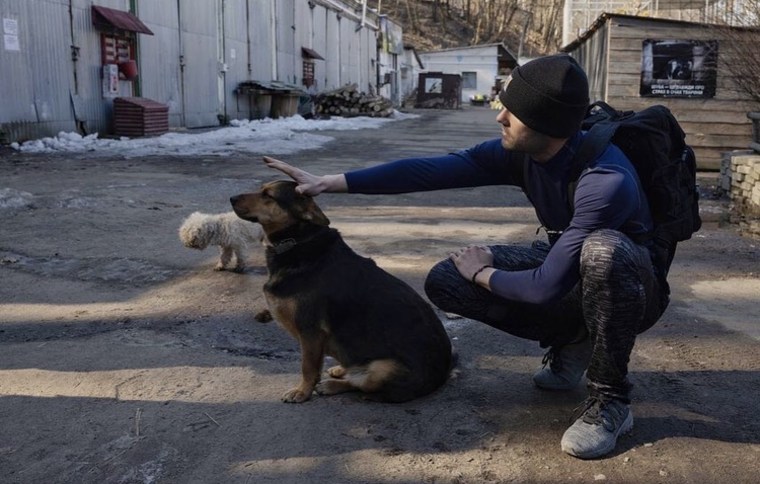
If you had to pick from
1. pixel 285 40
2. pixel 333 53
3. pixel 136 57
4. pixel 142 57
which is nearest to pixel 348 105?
pixel 285 40

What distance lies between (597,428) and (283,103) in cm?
2550

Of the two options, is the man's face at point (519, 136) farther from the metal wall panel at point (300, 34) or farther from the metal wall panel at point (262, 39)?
the metal wall panel at point (300, 34)

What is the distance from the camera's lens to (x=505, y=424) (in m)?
3.07

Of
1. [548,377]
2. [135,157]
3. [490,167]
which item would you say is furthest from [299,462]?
[135,157]

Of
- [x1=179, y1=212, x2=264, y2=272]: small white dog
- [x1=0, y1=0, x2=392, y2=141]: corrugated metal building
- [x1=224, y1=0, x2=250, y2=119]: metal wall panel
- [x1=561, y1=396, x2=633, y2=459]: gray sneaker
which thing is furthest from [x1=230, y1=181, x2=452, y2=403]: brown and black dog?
[x1=224, y1=0, x2=250, y2=119]: metal wall panel

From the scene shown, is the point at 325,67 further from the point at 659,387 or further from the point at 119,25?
the point at 659,387

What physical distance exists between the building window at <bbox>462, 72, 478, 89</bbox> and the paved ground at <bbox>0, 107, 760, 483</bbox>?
2420 inches

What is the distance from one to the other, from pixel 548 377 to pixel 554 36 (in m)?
89.4

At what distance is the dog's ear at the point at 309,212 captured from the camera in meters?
3.43

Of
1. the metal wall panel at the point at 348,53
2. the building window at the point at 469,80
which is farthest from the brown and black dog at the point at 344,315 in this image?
the building window at the point at 469,80

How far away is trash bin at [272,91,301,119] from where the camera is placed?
2692 cm

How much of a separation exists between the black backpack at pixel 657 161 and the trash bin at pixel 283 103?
24.5 meters

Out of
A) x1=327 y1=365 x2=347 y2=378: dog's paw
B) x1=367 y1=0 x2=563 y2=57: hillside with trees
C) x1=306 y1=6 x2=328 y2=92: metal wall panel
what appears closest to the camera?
x1=327 y1=365 x2=347 y2=378: dog's paw

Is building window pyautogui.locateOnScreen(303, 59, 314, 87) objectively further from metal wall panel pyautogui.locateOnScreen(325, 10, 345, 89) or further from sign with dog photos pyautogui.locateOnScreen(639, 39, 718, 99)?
sign with dog photos pyautogui.locateOnScreen(639, 39, 718, 99)
